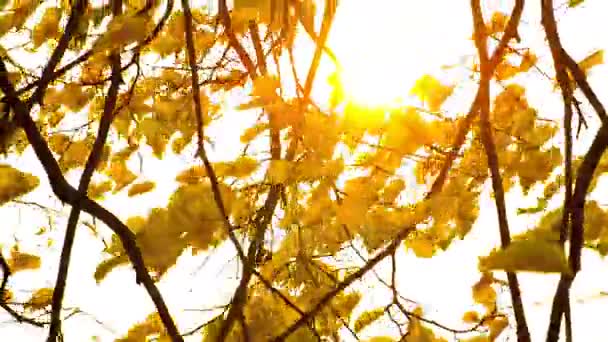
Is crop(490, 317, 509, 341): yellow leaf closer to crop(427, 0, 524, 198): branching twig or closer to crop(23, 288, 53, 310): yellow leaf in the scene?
crop(427, 0, 524, 198): branching twig

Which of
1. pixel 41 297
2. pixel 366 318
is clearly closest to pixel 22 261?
pixel 41 297

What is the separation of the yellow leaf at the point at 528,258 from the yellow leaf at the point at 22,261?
857 mm

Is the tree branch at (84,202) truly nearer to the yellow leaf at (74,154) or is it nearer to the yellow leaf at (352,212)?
the yellow leaf at (352,212)

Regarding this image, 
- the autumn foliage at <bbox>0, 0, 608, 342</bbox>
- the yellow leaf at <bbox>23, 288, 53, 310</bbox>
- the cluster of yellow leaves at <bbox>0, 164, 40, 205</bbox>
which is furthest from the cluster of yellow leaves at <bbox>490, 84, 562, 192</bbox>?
the yellow leaf at <bbox>23, 288, 53, 310</bbox>

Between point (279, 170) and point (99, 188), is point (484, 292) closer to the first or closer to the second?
point (279, 170)

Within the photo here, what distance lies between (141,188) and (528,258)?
62cm

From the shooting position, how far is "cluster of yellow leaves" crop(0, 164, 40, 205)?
2.87 ft

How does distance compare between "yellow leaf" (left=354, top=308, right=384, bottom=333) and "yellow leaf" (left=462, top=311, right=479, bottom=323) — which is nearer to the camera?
"yellow leaf" (left=354, top=308, right=384, bottom=333)

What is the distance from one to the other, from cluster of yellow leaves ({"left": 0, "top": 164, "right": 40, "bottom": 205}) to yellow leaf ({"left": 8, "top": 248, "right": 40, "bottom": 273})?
29 centimetres

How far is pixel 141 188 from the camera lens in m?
0.98

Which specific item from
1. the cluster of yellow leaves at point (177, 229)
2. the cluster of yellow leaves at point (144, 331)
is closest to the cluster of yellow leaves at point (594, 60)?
the cluster of yellow leaves at point (177, 229)

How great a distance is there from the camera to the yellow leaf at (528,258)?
A: 1.43 ft

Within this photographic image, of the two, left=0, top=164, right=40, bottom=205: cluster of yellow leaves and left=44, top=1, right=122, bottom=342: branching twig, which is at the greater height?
left=0, top=164, right=40, bottom=205: cluster of yellow leaves

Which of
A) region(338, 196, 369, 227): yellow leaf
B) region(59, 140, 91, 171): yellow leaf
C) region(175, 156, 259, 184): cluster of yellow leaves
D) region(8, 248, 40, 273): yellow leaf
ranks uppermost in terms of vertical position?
region(59, 140, 91, 171): yellow leaf
